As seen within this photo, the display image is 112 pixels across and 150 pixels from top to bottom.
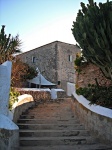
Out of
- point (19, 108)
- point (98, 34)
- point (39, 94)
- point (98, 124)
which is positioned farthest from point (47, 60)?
point (98, 124)

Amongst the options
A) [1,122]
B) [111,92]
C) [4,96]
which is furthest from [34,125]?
[111,92]

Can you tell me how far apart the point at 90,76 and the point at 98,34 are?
8.93 ft

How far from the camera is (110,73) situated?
21.4 feet

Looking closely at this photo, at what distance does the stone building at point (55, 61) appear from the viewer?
25.4m

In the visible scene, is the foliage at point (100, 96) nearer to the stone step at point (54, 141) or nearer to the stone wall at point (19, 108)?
the stone step at point (54, 141)

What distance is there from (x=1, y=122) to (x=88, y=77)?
5.09 m

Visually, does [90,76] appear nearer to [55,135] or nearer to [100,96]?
[100,96]

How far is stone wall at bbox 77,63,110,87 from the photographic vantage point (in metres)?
7.81

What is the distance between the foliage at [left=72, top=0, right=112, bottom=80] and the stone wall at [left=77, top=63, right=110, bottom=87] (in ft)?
3.16

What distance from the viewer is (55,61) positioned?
2558 centimetres

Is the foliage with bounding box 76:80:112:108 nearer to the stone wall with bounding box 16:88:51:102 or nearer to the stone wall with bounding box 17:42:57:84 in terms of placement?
the stone wall with bounding box 16:88:51:102

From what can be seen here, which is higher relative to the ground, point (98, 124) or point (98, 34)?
point (98, 34)

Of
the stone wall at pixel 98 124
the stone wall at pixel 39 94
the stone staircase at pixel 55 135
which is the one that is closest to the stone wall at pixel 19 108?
the stone staircase at pixel 55 135

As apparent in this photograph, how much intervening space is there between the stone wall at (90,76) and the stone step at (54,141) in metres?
2.64
